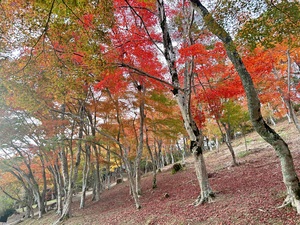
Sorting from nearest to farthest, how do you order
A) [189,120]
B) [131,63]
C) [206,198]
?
[206,198], [189,120], [131,63]

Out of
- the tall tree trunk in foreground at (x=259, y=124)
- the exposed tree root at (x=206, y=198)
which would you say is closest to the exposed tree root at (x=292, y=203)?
the tall tree trunk in foreground at (x=259, y=124)

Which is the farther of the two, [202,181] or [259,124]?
[202,181]

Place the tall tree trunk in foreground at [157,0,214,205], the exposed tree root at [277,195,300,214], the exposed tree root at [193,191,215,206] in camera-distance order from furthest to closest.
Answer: the tall tree trunk in foreground at [157,0,214,205] < the exposed tree root at [193,191,215,206] < the exposed tree root at [277,195,300,214]

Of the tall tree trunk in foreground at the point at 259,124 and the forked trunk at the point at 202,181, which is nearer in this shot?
the tall tree trunk in foreground at the point at 259,124

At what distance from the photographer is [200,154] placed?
7605 millimetres

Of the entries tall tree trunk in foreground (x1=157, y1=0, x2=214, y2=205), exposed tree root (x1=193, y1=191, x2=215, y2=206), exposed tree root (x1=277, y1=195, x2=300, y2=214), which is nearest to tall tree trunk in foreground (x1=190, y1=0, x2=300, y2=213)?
exposed tree root (x1=277, y1=195, x2=300, y2=214)

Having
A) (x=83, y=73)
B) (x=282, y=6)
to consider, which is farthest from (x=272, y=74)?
(x=83, y=73)

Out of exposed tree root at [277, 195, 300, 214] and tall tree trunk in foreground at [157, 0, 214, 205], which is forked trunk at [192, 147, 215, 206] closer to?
tall tree trunk in foreground at [157, 0, 214, 205]

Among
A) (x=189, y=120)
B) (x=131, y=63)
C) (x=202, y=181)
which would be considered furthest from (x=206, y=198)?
(x=131, y=63)

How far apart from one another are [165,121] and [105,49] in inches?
264

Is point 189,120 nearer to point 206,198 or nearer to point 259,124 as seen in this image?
point 206,198

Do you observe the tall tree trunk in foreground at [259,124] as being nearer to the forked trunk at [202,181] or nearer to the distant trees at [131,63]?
the distant trees at [131,63]

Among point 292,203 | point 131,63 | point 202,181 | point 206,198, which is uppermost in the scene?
point 131,63

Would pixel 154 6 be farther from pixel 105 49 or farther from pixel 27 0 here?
pixel 27 0
